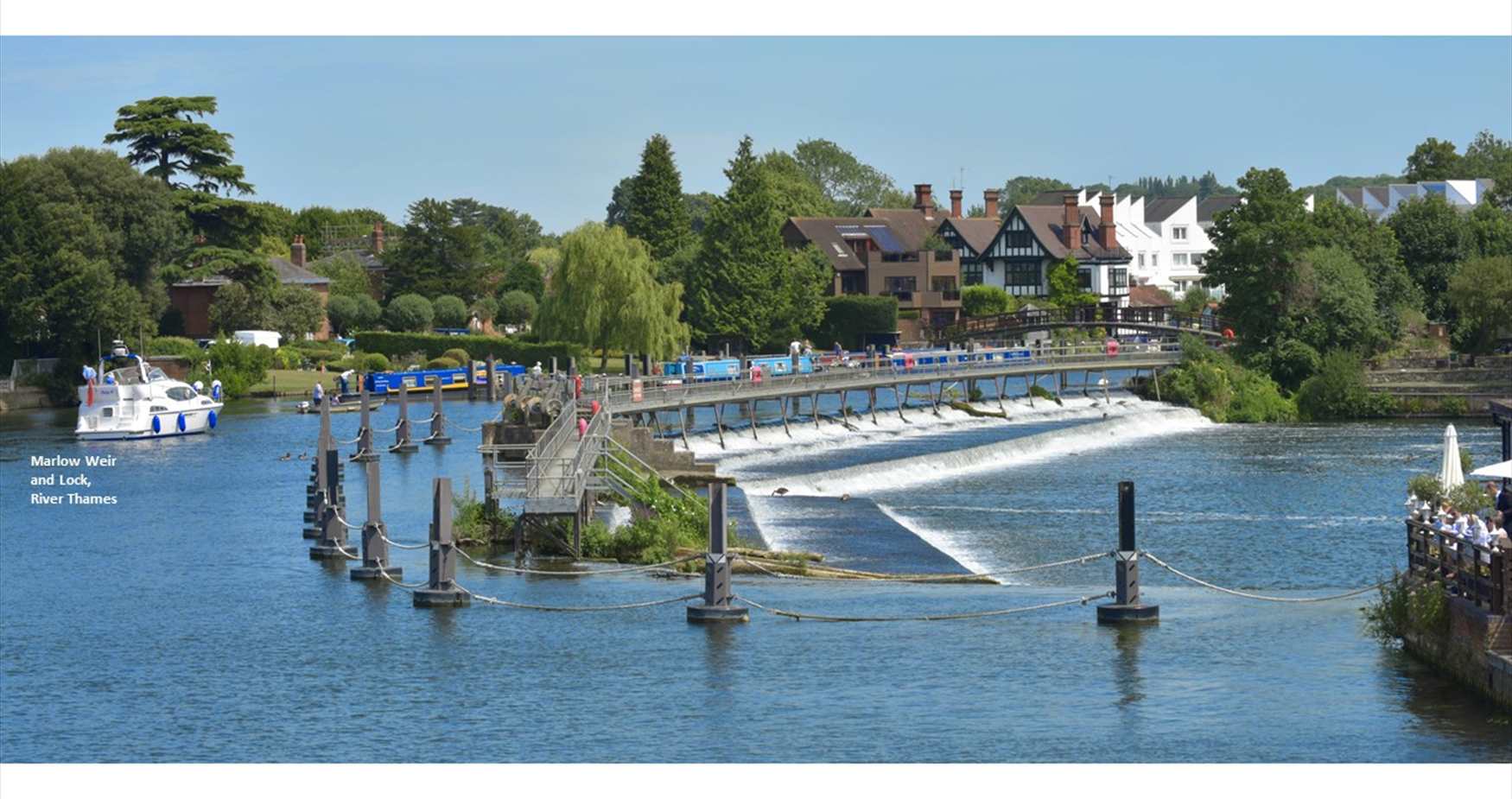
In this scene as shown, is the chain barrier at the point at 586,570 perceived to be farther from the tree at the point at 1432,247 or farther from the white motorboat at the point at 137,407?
the tree at the point at 1432,247

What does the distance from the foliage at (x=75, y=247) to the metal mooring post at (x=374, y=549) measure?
64.2m

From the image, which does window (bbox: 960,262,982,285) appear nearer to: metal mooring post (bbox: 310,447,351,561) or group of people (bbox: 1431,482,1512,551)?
metal mooring post (bbox: 310,447,351,561)

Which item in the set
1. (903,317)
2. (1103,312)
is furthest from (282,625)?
(903,317)

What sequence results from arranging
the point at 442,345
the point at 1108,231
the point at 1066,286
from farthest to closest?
the point at 1108,231
the point at 1066,286
the point at 442,345

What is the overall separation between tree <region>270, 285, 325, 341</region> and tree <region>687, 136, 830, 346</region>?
22898 mm

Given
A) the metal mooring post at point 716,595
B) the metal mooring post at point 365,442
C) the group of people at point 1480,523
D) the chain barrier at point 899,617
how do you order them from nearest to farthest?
1. the group of people at point 1480,523
2. the metal mooring post at point 716,595
3. the chain barrier at point 899,617
4. the metal mooring post at point 365,442

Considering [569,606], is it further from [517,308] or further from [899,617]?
[517,308]

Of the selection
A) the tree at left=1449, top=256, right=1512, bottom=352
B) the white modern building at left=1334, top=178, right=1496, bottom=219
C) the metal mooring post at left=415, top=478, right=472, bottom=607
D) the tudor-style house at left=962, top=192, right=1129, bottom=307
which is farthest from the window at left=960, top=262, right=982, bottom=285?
the metal mooring post at left=415, top=478, right=472, bottom=607

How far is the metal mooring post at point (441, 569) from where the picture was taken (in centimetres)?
3956

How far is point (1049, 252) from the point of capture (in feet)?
517

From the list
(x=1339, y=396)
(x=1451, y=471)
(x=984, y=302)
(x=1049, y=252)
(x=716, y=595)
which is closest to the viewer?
(x=1451, y=471)

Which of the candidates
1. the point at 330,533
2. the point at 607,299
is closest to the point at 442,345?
the point at 607,299

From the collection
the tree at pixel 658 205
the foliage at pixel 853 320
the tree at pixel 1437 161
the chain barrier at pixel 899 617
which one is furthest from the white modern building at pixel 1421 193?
the chain barrier at pixel 899 617

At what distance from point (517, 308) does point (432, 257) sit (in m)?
6.87
